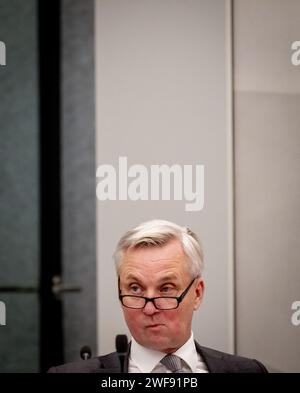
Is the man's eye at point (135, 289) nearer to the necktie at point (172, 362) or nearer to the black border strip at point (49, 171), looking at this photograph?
the necktie at point (172, 362)

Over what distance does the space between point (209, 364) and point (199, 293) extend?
14 cm

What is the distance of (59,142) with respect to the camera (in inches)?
61.6

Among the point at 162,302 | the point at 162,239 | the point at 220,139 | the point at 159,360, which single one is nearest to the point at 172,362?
the point at 159,360

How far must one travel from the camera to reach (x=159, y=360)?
122 cm

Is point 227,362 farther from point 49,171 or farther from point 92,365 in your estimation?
point 49,171

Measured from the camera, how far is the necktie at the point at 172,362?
122 cm

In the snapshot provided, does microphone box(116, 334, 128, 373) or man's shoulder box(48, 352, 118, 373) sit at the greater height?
microphone box(116, 334, 128, 373)

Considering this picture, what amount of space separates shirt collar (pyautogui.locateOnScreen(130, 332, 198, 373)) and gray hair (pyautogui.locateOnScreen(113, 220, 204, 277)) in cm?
15

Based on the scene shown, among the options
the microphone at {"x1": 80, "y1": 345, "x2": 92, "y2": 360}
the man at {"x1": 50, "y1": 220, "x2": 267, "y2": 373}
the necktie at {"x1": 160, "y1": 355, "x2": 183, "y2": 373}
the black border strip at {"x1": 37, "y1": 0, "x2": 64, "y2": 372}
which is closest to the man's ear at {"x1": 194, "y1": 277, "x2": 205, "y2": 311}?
the man at {"x1": 50, "y1": 220, "x2": 267, "y2": 373}

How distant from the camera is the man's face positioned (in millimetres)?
1193

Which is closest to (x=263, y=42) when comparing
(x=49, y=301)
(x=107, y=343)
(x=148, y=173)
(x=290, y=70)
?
(x=290, y=70)

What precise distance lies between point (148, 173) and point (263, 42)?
0.37 meters

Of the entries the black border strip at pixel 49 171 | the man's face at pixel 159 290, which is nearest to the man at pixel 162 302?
the man's face at pixel 159 290

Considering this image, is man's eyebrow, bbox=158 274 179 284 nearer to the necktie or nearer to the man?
the man
